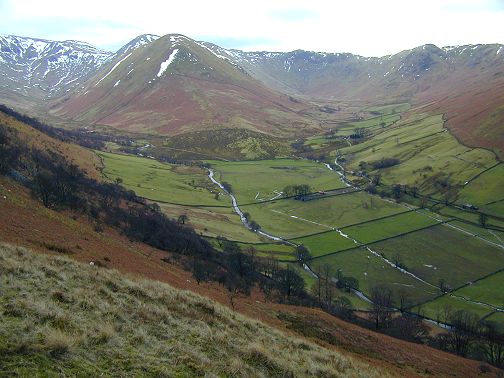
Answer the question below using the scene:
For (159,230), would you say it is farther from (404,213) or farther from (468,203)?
(468,203)

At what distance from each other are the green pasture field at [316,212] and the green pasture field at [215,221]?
285 inches

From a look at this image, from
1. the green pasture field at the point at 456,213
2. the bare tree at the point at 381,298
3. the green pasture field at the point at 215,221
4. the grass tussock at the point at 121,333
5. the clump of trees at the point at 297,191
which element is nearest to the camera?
the grass tussock at the point at 121,333

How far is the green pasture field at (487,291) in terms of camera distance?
83838mm

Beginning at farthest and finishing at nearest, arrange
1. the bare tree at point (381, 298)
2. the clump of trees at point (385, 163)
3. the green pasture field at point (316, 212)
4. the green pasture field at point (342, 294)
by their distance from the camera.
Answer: the clump of trees at point (385, 163)
the green pasture field at point (316, 212)
the green pasture field at point (342, 294)
the bare tree at point (381, 298)

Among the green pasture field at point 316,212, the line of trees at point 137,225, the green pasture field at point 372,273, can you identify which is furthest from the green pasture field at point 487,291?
the green pasture field at point 316,212

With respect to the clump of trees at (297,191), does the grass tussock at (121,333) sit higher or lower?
higher

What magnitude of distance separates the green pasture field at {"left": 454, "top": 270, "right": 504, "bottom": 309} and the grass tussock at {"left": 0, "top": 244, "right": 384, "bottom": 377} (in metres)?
70.5

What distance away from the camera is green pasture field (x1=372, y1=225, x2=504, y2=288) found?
308 feet

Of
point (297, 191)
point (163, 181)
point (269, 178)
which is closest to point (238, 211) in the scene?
point (297, 191)

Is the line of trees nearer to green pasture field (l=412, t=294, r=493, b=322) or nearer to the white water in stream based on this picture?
green pasture field (l=412, t=294, r=493, b=322)

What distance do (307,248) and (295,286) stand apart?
38.1m

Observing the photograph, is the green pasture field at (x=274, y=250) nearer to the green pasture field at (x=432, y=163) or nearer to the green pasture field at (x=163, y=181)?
the green pasture field at (x=163, y=181)

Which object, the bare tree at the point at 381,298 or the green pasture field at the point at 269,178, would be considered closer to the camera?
the bare tree at the point at 381,298

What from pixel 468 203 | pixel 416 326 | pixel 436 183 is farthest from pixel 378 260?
pixel 436 183
